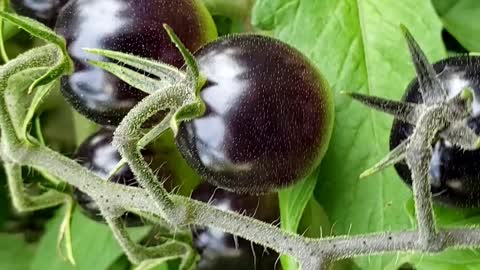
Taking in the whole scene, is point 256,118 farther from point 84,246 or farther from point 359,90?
point 84,246

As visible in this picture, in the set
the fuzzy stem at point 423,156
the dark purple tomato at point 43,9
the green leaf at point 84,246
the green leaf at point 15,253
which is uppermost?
the fuzzy stem at point 423,156

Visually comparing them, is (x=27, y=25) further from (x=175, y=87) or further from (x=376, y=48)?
(x=376, y=48)

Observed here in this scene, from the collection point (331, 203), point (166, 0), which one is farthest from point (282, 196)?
point (166, 0)

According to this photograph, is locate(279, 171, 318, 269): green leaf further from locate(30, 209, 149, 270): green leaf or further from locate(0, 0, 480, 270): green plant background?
locate(30, 209, 149, 270): green leaf

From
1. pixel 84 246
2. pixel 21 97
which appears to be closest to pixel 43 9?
pixel 21 97

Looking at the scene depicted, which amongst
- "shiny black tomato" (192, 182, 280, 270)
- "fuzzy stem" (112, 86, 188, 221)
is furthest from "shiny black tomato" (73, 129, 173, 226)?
"fuzzy stem" (112, 86, 188, 221)

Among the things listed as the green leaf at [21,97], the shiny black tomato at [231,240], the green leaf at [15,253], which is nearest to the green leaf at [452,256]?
the shiny black tomato at [231,240]

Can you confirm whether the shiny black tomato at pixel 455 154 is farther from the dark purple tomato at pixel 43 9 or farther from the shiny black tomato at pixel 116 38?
the dark purple tomato at pixel 43 9
